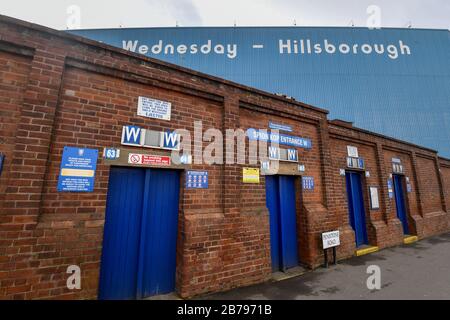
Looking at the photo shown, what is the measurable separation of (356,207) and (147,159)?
7084mm

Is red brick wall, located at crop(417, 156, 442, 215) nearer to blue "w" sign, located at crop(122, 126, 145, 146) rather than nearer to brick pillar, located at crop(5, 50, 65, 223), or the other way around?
blue "w" sign, located at crop(122, 126, 145, 146)

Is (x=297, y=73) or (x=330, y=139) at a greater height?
(x=297, y=73)

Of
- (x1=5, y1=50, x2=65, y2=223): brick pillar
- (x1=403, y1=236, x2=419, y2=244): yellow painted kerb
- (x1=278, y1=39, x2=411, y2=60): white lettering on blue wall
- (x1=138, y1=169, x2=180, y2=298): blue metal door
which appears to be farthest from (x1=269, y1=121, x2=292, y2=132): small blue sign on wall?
(x1=278, y1=39, x2=411, y2=60): white lettering on blue wall

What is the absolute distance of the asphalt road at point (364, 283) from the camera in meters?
3.76

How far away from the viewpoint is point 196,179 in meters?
4.02

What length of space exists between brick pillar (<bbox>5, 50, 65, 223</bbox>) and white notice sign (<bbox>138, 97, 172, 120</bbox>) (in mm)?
1194

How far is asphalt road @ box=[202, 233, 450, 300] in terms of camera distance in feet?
12.3

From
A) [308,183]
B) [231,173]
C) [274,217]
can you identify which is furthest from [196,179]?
[308,183]

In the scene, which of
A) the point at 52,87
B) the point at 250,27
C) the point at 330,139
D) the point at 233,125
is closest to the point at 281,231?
the point at 233,125

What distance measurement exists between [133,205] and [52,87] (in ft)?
7.20

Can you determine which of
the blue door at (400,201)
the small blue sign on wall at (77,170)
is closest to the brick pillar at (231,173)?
the small blue sign on wall at (77,170)

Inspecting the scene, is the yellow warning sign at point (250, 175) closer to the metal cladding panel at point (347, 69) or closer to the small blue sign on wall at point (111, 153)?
the small blue sign on wall at point (111, 153)
